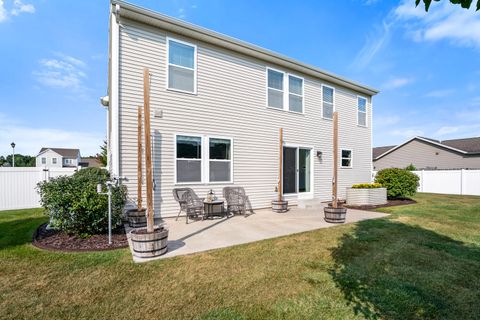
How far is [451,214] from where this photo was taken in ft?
25.7

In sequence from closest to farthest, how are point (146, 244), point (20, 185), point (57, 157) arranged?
point (146, 244) < point (20, 185) < point (57, 157)

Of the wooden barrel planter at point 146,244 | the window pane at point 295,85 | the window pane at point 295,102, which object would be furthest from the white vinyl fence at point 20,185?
the window pane at point 295,85

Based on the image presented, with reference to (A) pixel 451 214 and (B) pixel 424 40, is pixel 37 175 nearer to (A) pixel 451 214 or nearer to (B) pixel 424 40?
(A) pixel 451 214

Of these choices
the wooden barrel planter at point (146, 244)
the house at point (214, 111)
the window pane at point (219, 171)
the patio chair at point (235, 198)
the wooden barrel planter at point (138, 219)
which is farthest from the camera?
the window pane at point (219, 171)

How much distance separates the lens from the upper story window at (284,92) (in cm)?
903

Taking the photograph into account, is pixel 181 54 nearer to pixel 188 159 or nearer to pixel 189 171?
pixel 188 159

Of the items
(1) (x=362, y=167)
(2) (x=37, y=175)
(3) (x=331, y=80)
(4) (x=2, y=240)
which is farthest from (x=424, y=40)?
(2) (x=37, y=175)

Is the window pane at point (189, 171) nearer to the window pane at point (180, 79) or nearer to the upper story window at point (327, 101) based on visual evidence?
the window pane at point (180, 79)

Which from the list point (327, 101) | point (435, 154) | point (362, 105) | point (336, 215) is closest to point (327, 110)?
point (327, 101)

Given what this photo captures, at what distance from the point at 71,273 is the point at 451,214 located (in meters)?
10.1

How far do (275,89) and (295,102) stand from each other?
1.06 metres

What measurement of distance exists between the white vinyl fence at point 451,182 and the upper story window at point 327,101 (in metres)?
11.9

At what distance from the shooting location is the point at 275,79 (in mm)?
9148

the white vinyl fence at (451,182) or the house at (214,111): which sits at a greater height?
the house at (214,111)
